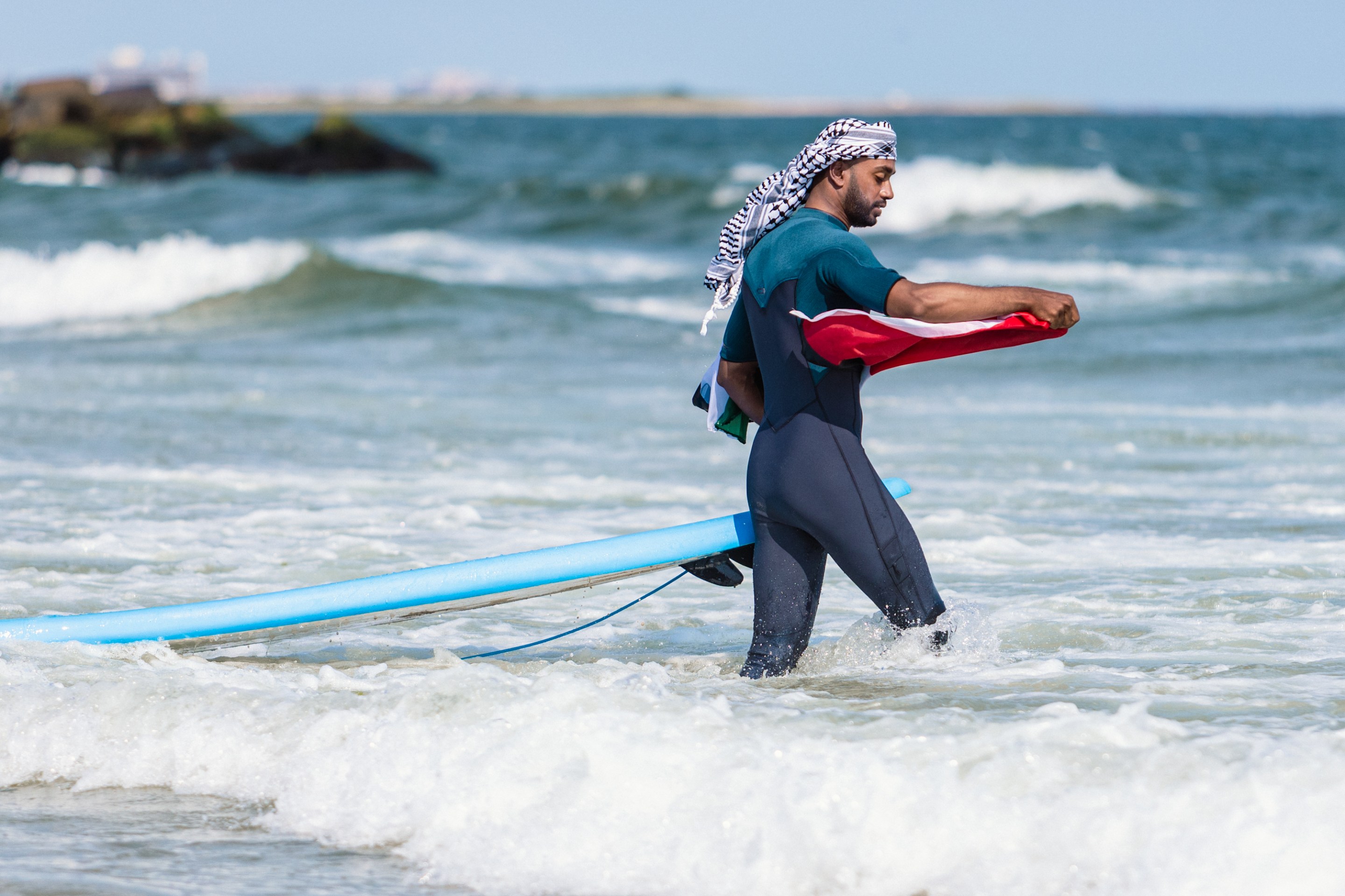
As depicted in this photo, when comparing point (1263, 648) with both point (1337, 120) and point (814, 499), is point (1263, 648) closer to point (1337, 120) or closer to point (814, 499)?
point (814, 499)

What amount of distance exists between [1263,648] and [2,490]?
19.5ft

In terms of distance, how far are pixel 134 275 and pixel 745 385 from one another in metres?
17.7

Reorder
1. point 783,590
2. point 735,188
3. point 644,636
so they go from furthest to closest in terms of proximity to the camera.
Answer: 1. point 735,188
2. point 644,636
3. point 783,590

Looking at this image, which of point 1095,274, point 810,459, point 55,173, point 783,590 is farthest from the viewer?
point 55,173

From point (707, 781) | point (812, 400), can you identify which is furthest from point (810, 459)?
point (707, 781)

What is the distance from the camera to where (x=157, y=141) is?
4503cm

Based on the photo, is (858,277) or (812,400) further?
(812,400)

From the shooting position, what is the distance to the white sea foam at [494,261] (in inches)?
829

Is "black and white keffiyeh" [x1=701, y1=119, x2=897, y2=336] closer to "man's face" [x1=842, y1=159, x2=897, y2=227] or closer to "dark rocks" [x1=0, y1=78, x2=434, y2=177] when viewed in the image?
"man's face" [x1=842, y1=159, x2=897, y2=227]

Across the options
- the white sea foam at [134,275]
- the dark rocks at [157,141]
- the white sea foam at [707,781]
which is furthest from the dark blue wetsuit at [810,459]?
the dark rocks at [157,141]

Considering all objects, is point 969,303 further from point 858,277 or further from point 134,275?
point 134,275

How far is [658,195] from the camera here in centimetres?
3253

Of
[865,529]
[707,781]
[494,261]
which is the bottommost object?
[494,261]

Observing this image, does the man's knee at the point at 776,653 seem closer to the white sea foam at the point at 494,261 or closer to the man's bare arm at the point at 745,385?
the man's bare arm at the point at 745,385
